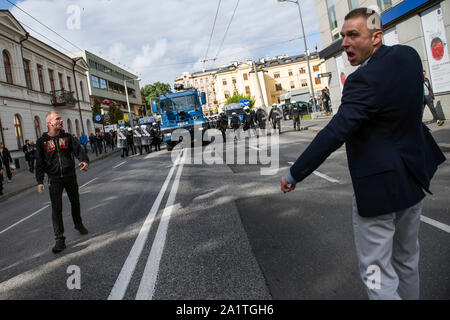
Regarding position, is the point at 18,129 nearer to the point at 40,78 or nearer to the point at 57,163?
the point at 40,78

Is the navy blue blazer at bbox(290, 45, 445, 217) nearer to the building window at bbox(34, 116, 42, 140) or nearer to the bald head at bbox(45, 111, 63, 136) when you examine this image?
the bald head at bbox(45, 111, 63, 136)

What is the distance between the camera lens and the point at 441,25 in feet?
42.6

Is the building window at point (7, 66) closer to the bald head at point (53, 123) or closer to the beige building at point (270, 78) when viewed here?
the bald head at point (53, 123)

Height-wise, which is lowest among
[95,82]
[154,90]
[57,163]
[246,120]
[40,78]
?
[57,163]

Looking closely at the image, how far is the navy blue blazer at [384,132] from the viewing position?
194 cm

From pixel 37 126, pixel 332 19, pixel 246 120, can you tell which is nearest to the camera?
pixel 332 19

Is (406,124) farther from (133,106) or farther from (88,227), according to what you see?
(133,106)

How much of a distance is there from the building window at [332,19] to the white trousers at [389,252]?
2147 centimetres

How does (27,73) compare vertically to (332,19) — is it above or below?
above

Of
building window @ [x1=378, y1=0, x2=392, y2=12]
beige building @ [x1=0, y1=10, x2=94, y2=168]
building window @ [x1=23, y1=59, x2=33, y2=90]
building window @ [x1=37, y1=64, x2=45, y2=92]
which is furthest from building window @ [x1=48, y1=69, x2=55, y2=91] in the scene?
building window @ [x1=378, y1=0, x2=392, y2=12]

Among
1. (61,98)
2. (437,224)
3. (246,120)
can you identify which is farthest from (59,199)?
(61,98)

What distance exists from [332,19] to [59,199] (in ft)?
67.4

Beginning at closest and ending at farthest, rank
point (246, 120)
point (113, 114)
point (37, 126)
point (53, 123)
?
point (53, 123), point (246, 120), point (37, 126), point (113, 114)

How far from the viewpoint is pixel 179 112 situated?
67.2 feet
